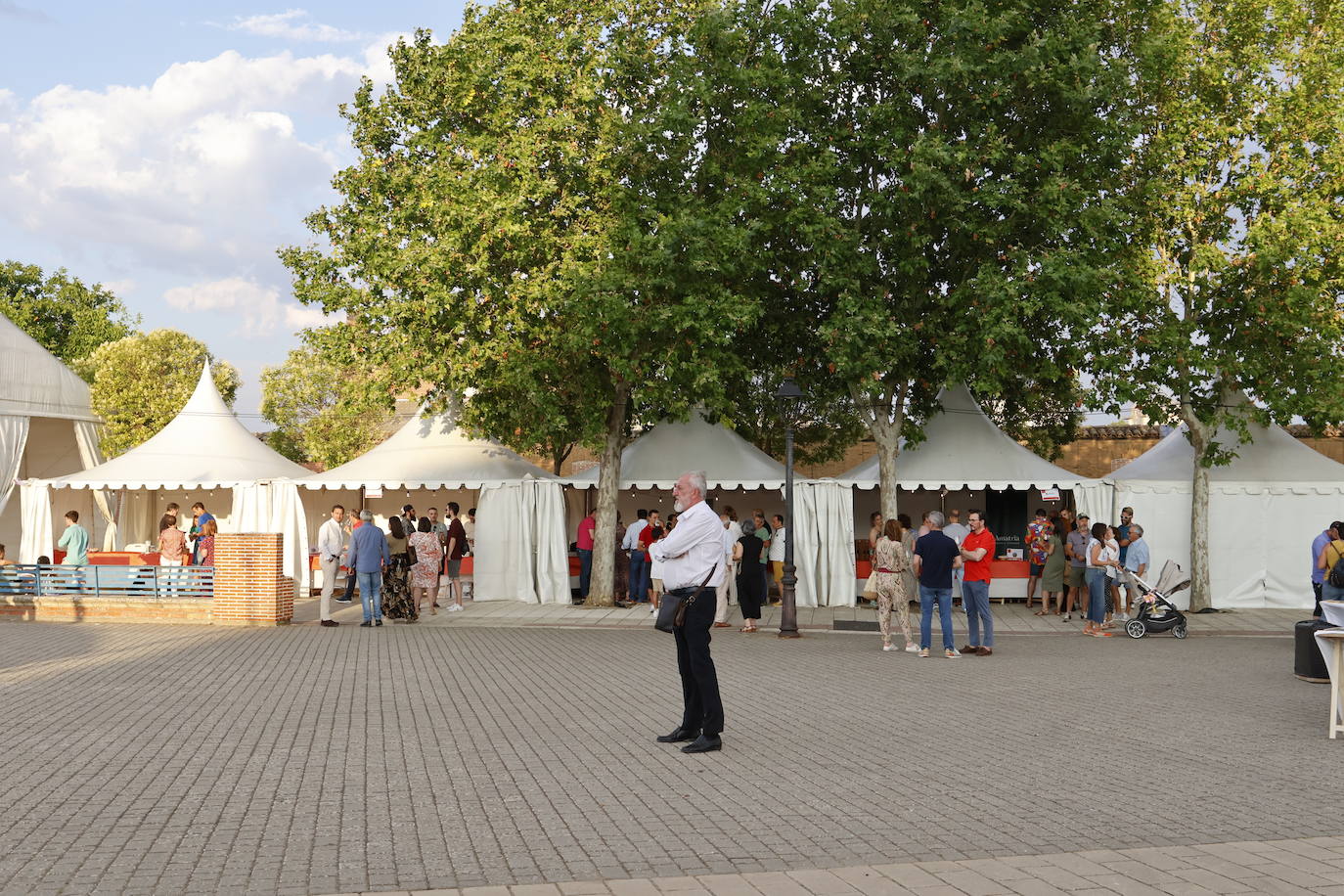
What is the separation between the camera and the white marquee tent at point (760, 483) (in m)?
24.5

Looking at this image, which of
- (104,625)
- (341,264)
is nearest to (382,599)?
(104,625)

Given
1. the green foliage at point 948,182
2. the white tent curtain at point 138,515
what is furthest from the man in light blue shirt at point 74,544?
the green foliage at point 948,182

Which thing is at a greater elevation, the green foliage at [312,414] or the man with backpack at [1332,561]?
the green foliage at [312,414]

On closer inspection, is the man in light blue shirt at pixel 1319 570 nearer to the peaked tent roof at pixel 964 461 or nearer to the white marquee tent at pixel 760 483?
the peaked tent roof at pixel 964 461

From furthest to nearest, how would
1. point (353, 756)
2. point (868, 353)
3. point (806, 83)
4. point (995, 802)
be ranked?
point (806, 83) → point (868, 353) → point (353, 756) → point (995, 802)

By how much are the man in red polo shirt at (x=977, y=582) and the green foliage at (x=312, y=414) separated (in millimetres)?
34745

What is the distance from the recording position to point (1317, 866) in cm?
590

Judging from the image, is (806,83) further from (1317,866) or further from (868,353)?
(1317,866)

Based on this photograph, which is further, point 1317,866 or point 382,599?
point 382,599

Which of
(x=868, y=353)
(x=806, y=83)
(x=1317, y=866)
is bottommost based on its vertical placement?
(x=1317, y=866)

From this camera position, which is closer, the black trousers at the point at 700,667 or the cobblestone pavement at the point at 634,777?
the cobblestone pavement at the point at 634,777

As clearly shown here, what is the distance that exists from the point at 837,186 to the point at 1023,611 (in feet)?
27.8

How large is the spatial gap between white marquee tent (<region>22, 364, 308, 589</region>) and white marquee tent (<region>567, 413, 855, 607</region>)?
19.4 ft

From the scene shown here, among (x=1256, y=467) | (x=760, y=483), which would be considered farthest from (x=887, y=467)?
(x=1256, y=467)
